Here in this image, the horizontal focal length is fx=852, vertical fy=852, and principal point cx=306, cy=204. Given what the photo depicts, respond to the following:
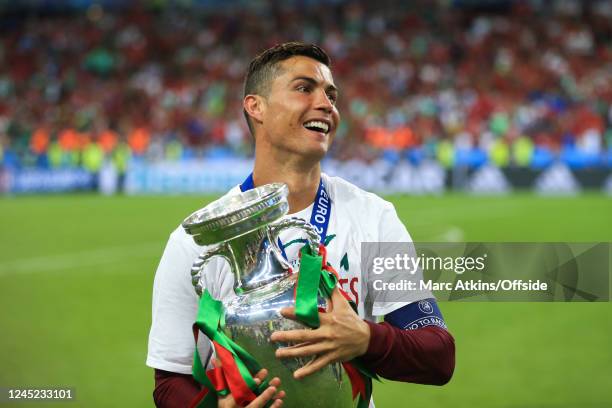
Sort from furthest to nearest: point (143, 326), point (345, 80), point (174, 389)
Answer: point (345, 80), point (143, 326), point (174, 389)

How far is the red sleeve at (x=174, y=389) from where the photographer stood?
7.37 ft

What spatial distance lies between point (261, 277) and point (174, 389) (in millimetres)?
493

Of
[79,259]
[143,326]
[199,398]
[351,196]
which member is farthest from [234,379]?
[79,259]

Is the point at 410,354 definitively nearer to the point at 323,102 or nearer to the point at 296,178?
the point at 296,178

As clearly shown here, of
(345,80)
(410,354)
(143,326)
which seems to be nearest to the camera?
(410,354)

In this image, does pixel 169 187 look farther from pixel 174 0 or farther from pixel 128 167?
pixel 174 0

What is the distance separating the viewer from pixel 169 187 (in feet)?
69.8

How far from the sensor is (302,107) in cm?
243

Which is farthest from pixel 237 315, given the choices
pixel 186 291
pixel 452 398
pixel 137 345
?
pixel 137 345

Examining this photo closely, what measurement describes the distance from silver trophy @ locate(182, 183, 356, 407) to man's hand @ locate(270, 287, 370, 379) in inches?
1.0

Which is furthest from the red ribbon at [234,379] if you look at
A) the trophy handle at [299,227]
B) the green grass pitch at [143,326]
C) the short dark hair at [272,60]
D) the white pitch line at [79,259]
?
the white pitch line at [79,259]

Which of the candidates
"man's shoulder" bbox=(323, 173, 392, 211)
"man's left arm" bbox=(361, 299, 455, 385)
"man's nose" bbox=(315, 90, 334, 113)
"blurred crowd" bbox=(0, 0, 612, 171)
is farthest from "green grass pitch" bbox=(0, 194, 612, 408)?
"blurred crowd" bbox=(0, 0, 612, 171)

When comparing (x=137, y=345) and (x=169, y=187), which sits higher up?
(x=169, y=187)

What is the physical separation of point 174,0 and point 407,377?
30261 millimetres
